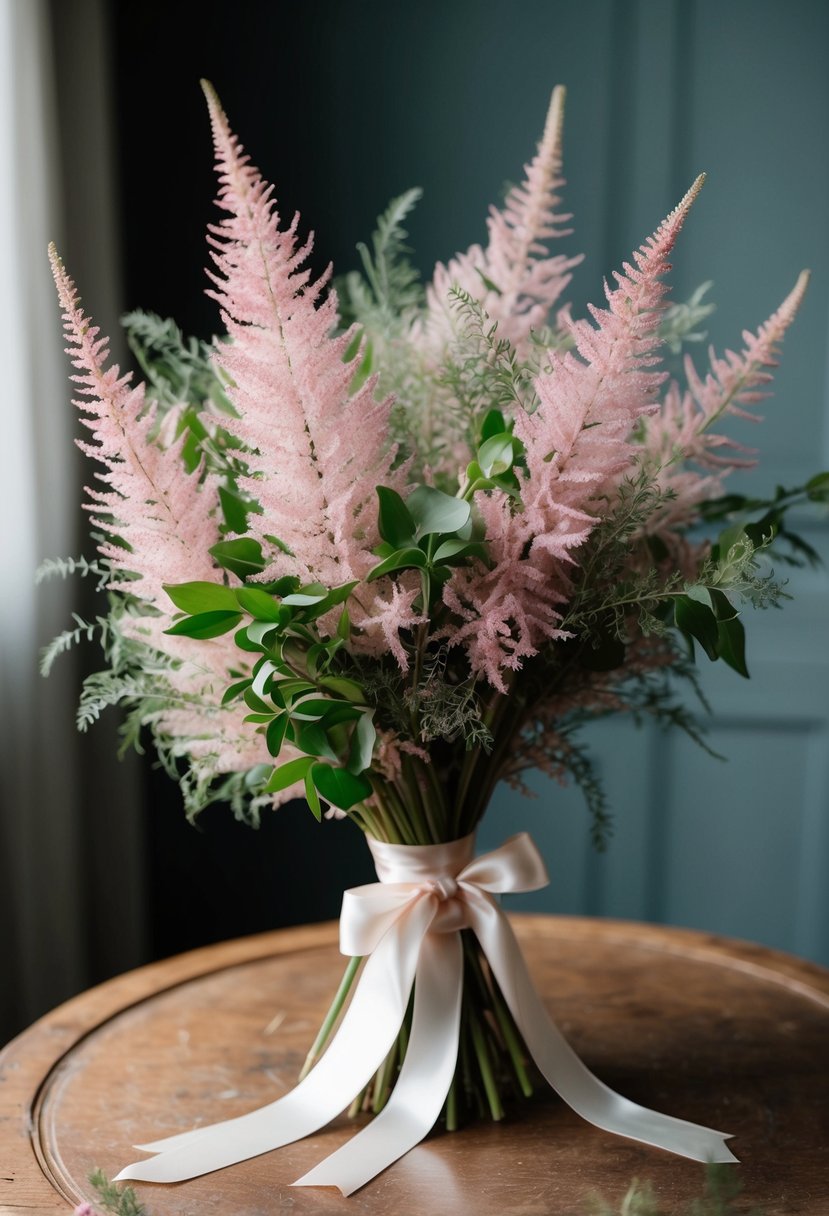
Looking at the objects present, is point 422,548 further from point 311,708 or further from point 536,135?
point 536,135

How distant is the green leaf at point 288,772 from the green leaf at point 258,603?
108 millimetres

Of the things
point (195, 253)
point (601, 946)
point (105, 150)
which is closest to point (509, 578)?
point (601, 946)

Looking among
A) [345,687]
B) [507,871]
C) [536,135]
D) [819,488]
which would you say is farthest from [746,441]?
[345,687]

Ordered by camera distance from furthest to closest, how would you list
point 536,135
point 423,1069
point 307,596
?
point 536,135, point 423,1069, point 307,596

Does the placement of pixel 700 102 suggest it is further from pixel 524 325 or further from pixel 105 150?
pixel 524 325

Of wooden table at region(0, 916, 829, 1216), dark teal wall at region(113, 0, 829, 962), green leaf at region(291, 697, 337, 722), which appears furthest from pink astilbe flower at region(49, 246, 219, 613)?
dark teal wall at region(113, 0, 829, 962)

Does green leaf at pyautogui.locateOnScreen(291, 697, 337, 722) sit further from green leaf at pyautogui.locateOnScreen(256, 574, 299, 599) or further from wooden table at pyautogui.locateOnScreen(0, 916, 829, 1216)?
wooden table at pyautogui.locateOnScreen(0, 916, 829, 1216)

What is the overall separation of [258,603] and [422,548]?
0.10 meters

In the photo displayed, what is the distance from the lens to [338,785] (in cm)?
75

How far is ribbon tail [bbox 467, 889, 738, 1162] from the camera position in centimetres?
87

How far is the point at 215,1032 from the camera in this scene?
3.46ft

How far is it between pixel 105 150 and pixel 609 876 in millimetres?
1438

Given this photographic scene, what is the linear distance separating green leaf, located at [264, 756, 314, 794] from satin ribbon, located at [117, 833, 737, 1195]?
119 mm

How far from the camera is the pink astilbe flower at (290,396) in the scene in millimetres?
691
